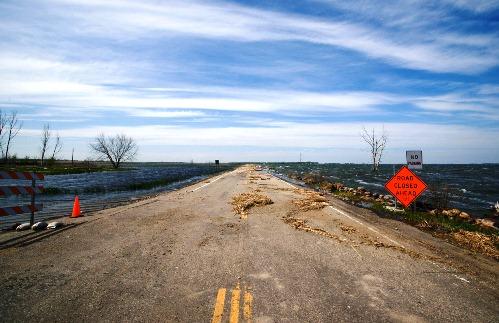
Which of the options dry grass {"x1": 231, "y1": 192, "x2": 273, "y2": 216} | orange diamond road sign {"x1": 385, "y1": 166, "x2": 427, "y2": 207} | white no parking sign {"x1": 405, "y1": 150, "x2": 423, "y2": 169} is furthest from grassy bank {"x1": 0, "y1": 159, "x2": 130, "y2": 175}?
white no parking sign {"x1": 405, "y1": 150, "x2": 423, "y2": 169}

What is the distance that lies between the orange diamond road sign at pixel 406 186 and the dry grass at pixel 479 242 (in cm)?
266

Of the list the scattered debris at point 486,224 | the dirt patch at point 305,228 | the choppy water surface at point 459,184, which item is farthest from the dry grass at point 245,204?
the scattered debris at point 486,224

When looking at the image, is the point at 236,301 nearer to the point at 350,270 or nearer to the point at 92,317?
the point at 92,317

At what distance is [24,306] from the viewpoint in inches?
171

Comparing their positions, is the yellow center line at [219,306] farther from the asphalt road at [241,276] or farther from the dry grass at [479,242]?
the dry grass at [479,242]

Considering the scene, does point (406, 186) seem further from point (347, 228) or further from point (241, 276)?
point (241, 276)

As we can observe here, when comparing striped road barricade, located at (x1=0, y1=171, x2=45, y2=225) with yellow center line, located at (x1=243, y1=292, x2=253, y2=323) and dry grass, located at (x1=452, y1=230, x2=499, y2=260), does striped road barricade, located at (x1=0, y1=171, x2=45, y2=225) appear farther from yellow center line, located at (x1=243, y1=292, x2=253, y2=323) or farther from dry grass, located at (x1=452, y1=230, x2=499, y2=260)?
dry grass, located at (x1=452, y1=230, x2=499, y2=260)

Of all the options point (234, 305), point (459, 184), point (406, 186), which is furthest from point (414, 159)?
point (459, 184)

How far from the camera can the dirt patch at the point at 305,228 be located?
8.62 meters

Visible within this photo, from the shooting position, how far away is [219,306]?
4391 mm

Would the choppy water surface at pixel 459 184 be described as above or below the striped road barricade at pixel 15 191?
below

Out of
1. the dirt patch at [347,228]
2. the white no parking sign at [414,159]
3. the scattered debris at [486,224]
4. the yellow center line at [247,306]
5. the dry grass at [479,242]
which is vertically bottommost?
the scattered debris at [486,224]

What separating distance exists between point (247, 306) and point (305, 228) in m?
5.59

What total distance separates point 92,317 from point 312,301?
3.06 meters
